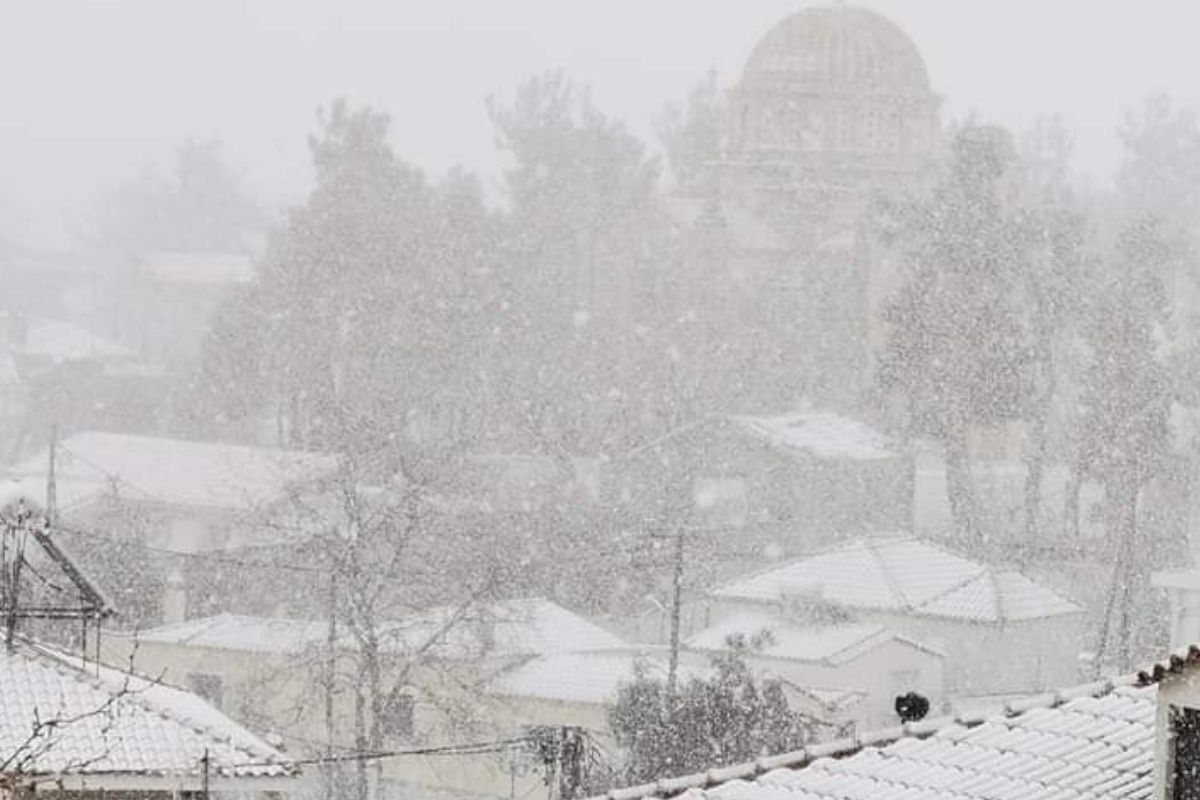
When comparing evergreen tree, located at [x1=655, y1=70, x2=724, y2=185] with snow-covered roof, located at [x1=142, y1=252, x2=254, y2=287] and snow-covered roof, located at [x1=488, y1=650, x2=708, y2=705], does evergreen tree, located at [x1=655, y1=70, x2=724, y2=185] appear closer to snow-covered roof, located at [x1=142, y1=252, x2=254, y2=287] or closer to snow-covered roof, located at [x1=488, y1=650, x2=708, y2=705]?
snow-covered roof, located at [x1=142, y1=252, x2=254, y2=287]

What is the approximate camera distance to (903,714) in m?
10.0

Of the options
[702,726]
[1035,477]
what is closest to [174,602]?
[702,726]

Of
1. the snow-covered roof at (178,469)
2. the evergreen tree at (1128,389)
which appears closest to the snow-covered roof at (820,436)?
the evergreen tree at (1128,389)

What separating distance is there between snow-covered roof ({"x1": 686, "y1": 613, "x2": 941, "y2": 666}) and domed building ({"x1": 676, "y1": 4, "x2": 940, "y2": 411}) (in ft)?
76.1

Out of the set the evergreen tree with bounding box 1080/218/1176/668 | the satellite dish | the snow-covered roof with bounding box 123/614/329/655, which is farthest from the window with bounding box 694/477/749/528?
the satellite dish

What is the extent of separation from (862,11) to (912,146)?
3522 millimetres

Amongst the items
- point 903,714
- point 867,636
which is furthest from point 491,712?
point 903,714

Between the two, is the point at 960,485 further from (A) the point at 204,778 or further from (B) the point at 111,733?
(A) the point at 204,778

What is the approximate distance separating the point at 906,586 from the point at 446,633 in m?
7.10

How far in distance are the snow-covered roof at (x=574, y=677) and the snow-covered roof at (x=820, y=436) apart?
50.6 ft

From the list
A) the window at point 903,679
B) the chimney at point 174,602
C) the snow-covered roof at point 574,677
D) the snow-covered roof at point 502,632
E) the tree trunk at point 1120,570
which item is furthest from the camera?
the chimney at point 174,602

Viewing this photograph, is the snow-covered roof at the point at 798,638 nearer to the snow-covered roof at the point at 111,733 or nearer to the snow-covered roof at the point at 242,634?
the snow-covered roof at the point at 242,634

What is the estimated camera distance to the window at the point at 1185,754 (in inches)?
287

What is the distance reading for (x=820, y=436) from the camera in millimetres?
44750
